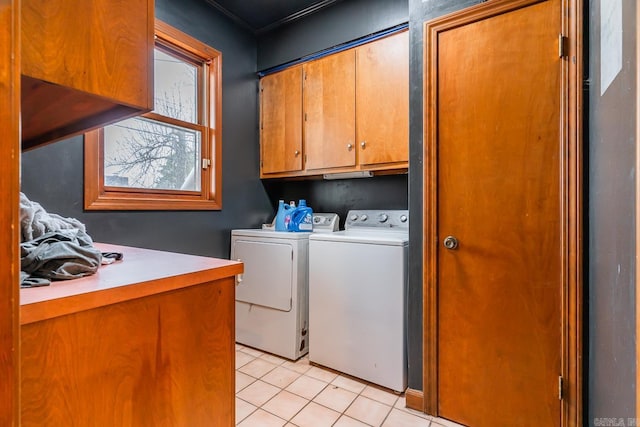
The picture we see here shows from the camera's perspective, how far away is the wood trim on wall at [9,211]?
0.43 metres

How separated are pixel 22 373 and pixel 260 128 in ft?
7.92

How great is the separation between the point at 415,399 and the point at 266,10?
2.79 metres

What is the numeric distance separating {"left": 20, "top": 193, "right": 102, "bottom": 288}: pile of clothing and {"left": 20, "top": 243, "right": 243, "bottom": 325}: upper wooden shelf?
3 cm

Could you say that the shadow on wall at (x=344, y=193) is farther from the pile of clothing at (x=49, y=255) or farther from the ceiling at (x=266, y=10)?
the pile of clothing at (x=49, y=255)

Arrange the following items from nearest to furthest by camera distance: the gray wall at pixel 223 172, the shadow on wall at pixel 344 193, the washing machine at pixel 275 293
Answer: the gray wall at pixel 223 172 < the washing machine at pixel 275 293 < the shadow on wall at pixel 344 193

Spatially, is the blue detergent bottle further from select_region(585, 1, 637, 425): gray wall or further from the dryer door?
select_region(585, 1, 637, 425): gray wall

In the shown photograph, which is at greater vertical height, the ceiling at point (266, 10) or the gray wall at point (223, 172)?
the ceiling at point (266, 10)

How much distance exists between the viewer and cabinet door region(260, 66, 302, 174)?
2.54 metres

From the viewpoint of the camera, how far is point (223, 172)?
246 cm

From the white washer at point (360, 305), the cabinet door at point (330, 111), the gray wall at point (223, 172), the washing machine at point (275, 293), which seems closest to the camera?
the gray wall at point (223, 172)

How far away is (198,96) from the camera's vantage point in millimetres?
2396

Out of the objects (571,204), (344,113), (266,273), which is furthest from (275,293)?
(571,204)

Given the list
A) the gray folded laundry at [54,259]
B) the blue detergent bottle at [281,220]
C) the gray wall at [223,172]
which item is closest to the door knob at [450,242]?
the blue detergent bottle at [281,220]

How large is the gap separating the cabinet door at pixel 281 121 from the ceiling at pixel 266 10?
1.30 ft
